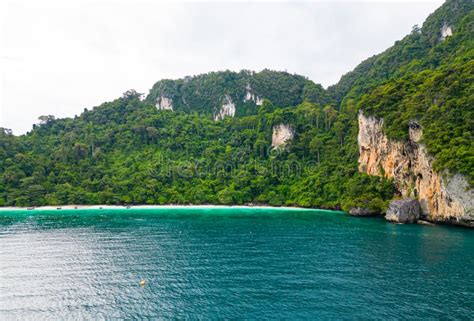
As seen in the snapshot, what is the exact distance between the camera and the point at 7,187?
340 ft

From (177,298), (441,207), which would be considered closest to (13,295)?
(177,298)

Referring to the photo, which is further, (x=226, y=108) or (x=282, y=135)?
(x=226, y=108)

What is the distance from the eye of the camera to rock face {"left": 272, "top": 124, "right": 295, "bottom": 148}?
129m

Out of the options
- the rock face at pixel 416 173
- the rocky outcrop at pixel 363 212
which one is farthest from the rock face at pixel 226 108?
the rocky outcrop at pixel 363 212

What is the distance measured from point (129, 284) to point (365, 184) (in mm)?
69084

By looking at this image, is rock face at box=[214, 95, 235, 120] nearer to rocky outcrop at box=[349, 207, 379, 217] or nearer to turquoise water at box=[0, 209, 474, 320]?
rocky outcrop at box=[349, 207, 379, 217]

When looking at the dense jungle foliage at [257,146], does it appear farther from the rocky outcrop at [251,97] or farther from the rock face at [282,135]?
the rocky outcrop at [251,97]

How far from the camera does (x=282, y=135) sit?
131125 mm

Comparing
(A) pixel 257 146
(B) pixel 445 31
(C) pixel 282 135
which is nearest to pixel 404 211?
(C) pixel 282 135

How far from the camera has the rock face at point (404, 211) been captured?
64.6 metres

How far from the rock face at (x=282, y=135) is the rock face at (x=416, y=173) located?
4015cm

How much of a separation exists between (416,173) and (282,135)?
66019mm

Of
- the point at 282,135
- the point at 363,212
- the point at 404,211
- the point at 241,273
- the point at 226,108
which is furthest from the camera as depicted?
the point at 226,108

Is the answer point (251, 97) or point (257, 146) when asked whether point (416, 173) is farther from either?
point (251, 97)
